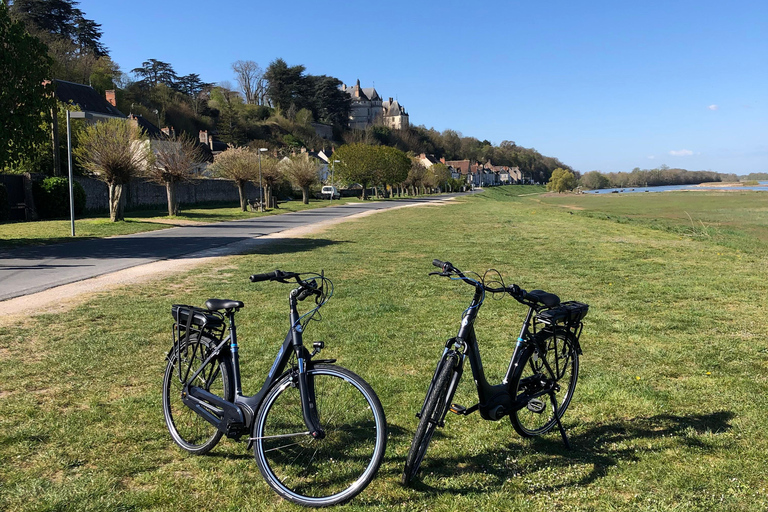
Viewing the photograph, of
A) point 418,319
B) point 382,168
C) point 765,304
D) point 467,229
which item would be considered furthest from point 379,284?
point 382,168

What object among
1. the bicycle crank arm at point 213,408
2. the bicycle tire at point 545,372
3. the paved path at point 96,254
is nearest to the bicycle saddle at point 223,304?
the bicycle crank arm at point 213,408

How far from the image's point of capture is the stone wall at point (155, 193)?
31.2m

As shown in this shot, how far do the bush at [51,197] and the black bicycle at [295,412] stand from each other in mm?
27823

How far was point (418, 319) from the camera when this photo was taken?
25.4 feet

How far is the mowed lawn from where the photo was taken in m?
3.31

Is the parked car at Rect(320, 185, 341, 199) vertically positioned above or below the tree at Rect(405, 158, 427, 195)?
below

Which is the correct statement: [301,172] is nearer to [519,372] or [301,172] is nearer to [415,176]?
[519,372]

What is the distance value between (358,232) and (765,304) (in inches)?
619

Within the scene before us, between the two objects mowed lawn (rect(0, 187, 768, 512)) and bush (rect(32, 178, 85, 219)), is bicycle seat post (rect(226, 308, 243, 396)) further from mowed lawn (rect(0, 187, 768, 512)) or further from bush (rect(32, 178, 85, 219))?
bush (rect(32, 178, 85, 219))

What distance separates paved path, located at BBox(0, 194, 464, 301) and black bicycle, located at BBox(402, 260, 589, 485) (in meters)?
8.40

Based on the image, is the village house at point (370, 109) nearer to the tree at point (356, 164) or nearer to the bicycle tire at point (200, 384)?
the tree at point (356, 164)

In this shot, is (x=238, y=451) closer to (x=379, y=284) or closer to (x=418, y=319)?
(x=418, y=319)

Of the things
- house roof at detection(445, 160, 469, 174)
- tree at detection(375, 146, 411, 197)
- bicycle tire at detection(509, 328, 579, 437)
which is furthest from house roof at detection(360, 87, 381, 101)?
bicycle tire at detection(509, 328, 579, 437)

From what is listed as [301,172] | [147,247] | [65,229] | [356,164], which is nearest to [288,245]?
[147,247]
